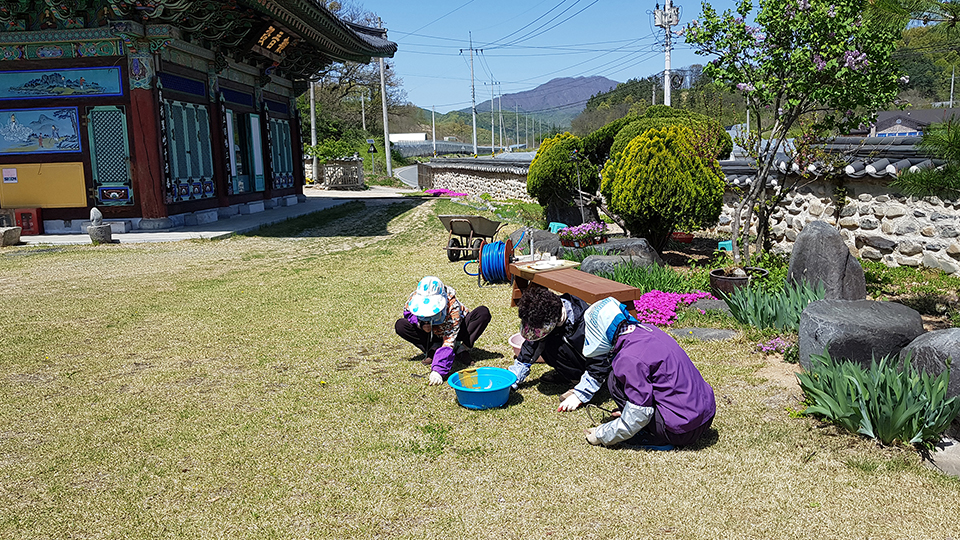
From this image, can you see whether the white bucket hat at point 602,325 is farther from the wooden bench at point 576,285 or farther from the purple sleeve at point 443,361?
the wooden bench at point 576,285

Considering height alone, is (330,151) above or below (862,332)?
above

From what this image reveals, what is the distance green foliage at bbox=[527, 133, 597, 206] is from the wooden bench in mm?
5213

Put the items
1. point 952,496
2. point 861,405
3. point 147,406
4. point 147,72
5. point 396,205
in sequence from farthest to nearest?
point 396,205 < point 147,72 < point 147,406 < point 861,405 < point 952,496

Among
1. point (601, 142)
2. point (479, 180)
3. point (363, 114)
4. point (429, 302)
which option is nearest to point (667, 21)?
point (479, 180)

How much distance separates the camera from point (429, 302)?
5480mm

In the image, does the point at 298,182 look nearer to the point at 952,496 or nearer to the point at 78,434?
the point at 78,434

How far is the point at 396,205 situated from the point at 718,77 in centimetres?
1648

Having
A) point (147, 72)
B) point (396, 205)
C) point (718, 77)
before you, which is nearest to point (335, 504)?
point (718, 77)

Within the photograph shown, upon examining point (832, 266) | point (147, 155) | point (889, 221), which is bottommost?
point (832, 266)

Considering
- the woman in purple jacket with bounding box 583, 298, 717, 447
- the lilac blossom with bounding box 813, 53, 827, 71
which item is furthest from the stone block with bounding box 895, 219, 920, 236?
the woman in purple jacket with bounding box 583, 298, 717, 447

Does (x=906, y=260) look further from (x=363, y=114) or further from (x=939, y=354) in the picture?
(x=363, y=114)

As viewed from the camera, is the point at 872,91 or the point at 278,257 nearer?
the point at 872,91

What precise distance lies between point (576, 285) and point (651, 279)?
153cm

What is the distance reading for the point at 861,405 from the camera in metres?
4.15
